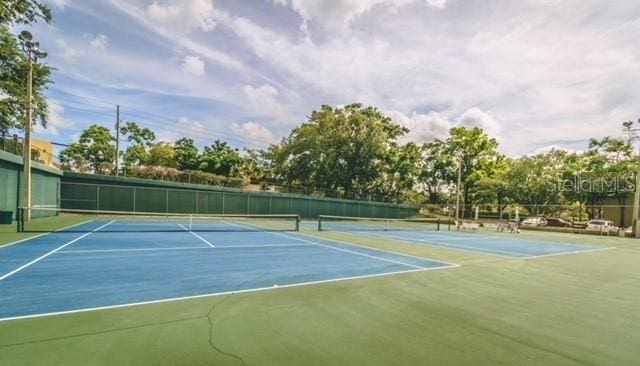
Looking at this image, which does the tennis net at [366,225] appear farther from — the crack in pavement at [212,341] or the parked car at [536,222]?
the crack in pavement at [212,341]

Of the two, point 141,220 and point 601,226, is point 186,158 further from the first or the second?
point 601,226

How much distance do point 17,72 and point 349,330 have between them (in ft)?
82.5

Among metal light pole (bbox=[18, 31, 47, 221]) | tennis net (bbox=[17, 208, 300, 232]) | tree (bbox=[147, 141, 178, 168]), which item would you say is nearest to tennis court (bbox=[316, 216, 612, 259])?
tennis net (bbox=[17, 208, 300, 232])

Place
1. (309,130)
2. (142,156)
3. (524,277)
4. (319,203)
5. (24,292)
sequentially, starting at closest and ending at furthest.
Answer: (24,292) < (524,277) < (319,203) < (309,130) < (142,156)

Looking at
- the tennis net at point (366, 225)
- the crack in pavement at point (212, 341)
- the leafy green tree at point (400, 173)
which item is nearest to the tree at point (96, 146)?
the tennis net at point (366, 225)

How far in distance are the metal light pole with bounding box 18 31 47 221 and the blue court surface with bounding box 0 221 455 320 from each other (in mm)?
8579

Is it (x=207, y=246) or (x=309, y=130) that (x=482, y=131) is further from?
(x=207, y=246)

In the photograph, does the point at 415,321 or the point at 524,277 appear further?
the point at 524,277

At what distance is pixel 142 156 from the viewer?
169 feet

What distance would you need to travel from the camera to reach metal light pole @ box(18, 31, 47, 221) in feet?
58.3

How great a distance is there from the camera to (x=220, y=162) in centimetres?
4769

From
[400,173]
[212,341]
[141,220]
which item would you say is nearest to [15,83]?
[141,220]

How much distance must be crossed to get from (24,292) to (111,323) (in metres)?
2.48

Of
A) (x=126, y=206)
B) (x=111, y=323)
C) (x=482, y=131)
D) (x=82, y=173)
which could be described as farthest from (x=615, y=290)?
(x=482, y=131)
